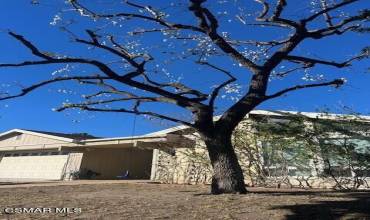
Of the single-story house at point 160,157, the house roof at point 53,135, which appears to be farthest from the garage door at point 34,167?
the house roof at point 53,135

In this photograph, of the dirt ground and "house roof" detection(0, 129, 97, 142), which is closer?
the dirt ground

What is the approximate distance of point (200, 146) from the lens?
53.7ft

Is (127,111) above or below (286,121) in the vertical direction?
below

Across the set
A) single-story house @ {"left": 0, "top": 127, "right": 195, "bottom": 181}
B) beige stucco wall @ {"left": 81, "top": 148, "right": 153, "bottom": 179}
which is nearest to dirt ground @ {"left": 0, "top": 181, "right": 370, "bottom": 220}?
single-story house @ {"left": 0, "top": 127, "right": 195, "bottom": 181}

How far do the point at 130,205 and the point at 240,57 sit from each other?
4.58m

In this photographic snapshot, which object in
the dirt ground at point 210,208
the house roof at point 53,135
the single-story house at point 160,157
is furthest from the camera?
the house roof at point 53,135

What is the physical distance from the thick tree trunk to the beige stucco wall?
55.3 feet

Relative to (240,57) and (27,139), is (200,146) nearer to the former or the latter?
(240,57)

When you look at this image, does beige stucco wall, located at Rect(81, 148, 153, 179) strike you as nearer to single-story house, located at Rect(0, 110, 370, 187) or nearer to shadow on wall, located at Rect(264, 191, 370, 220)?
single-story house, located at Rect(0, 110, 370, 187)

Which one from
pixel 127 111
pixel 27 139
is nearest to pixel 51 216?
pixel 127 111

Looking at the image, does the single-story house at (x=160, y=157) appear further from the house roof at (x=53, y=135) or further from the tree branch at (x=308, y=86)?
the tree branch at (x=308, y=86)

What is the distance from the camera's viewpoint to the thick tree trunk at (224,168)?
9125 millimetres

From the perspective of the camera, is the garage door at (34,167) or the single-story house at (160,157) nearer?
the single-story house at (160,157)

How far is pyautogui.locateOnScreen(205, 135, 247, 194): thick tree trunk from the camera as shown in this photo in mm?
9125
